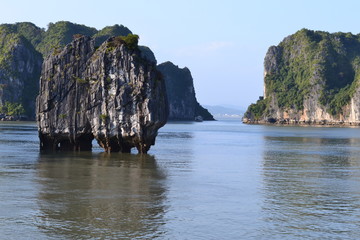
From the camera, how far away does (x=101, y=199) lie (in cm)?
2819

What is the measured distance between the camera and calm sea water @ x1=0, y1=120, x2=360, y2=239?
2200cm

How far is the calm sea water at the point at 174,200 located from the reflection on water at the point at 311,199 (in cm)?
4

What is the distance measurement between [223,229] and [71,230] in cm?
579

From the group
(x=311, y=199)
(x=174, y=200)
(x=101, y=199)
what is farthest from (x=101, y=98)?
(x=311, y=199)

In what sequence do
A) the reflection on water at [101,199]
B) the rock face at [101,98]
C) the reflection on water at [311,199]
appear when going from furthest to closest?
the rock face at [101,98]
the reflection on water at [311,199]
the reflection on water at [101,199]

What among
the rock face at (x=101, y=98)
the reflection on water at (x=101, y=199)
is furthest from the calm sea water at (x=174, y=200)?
the rock face at (x=101, y=98)

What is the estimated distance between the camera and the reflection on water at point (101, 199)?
71.9 ft

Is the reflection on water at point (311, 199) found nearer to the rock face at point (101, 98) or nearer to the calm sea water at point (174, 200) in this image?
the calm sea water at point (174, 200)

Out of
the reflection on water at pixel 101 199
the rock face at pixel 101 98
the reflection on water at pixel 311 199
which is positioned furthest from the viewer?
the rock face at pixel 101 98

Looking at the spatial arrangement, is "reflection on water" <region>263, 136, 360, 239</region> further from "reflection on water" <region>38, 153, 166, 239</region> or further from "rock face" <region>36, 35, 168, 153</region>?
"rock face" <region>36, 35, 168, 153</region>

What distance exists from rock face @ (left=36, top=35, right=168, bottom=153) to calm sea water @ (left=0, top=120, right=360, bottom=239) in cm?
565

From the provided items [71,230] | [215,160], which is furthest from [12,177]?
[215,160]

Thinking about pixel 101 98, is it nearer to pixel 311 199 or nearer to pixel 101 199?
pixel 101 199

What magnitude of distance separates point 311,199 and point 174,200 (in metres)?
6.99
